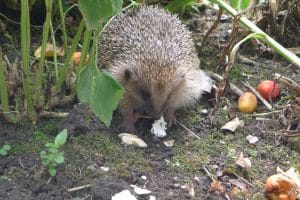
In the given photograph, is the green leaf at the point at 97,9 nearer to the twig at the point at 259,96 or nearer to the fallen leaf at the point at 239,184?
the fallen leaf at the point at 239,184

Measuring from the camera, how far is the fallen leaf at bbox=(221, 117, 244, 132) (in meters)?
3.64

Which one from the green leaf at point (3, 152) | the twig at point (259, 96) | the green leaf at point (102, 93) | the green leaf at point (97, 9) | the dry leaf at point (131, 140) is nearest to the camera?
the green leaf at point (97, 9)

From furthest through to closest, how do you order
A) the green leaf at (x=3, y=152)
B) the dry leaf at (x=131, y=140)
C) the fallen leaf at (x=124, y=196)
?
1. the dry leaf at (x=131, y=140)
2. the green leaf at (x=3, y=152)
3. the fallen leaf at (x=124, y=196)

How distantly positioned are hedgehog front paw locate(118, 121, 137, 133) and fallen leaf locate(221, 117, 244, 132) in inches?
20.2

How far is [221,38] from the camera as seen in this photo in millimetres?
4719

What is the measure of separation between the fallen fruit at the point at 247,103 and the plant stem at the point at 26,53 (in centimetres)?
124

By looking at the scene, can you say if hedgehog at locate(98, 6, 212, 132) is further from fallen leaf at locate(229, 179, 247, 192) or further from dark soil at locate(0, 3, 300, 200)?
fallen leaf at locate(229, 179, 247, 192)

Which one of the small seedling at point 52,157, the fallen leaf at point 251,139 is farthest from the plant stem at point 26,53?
the fallen leaf at point 251,139

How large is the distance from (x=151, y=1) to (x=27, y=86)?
6.12ft

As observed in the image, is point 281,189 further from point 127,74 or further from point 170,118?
point 127,74

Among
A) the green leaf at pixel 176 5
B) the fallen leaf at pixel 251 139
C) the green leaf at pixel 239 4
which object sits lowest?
the fallen leaf at pixel 251 139

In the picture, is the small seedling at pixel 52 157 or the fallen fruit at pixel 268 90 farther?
the fallen fruit at pixel 268 90

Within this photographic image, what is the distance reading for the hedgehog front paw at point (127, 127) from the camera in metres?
3.56

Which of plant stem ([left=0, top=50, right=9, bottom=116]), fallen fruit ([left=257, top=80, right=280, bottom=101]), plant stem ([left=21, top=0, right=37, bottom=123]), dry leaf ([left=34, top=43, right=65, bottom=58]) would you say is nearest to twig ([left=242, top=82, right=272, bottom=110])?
fallen fruit ([left=257, top=80, right=280, bottom=101])
